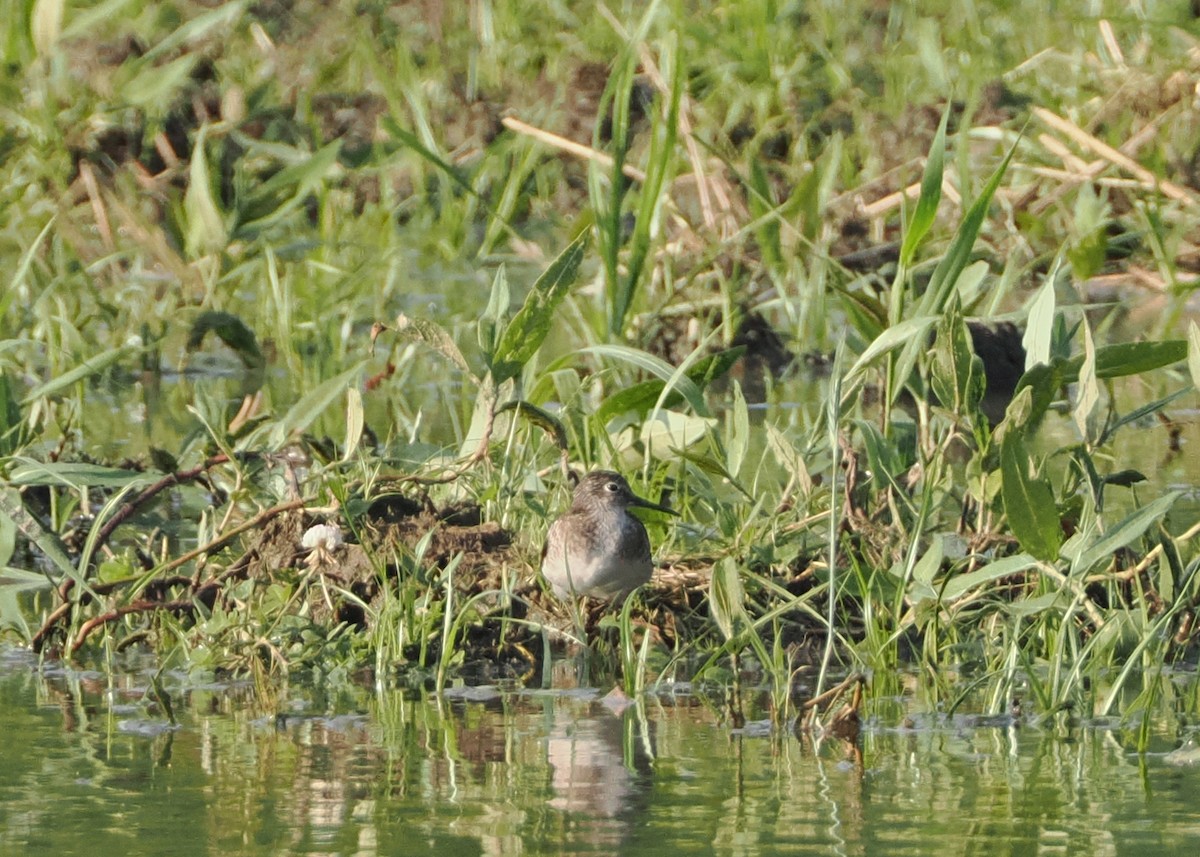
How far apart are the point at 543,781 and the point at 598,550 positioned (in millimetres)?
768

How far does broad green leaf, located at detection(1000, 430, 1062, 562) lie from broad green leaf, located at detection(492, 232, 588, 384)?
1120 millimetres

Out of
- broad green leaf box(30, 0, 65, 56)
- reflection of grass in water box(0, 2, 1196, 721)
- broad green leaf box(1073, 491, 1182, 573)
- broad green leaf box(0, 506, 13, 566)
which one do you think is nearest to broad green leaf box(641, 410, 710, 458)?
reflection of grass in water box(0, 2, 1196, 721)

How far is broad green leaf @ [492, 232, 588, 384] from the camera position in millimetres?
4688

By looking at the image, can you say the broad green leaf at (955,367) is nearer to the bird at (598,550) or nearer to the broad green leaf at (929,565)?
the broad green leaf at (929,565)

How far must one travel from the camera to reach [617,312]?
6305 mm

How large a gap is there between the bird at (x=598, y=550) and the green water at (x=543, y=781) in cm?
25

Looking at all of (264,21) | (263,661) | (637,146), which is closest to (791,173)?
(637,146)

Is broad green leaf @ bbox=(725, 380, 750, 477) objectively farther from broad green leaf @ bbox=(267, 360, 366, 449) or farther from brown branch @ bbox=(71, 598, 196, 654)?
brown branch @ bbox=(71, 598, 196, 654)

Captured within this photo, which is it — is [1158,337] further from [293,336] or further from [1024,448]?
[1024,448]

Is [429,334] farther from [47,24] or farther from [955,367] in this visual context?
[47,24]

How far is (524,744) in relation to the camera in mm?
3650

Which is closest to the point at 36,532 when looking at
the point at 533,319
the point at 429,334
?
the point at 429,334

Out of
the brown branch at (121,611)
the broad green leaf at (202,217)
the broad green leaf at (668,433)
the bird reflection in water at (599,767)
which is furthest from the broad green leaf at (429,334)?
the broad green leaf at (202,217)

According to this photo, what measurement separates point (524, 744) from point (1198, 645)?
138 centimetres
